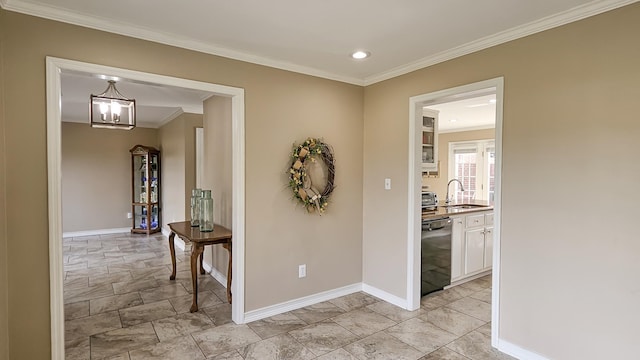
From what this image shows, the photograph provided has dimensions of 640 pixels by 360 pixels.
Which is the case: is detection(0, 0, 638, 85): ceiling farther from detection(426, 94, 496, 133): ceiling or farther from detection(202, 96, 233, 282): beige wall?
detection(426, 94, 496, 133): ceiling

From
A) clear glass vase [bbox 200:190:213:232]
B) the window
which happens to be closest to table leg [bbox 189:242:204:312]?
clear glass vase [bbox 200:190:213:232]

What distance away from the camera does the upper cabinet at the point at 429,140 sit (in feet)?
13.9

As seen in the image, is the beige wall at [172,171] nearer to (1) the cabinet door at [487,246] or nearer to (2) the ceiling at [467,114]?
(2) the ceiling at [467,114]

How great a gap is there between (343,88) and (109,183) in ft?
20.5

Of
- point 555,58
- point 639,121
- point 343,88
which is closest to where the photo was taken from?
point 639,121

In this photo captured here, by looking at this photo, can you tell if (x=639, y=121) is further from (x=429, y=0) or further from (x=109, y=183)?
(x=109, y=183)

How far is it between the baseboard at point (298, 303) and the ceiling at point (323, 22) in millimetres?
2357

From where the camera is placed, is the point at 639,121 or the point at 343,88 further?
the point at 343,88

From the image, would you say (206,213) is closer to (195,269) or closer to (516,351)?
(195,269)

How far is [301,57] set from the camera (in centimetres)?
308

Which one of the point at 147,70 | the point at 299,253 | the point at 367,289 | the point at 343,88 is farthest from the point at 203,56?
the point at 367,289

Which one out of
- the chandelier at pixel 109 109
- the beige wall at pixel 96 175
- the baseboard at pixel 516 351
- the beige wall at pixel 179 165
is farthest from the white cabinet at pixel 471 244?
the beige wall at pixel 96 175

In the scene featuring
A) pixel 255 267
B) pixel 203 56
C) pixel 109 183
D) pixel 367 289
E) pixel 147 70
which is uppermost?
pixel 203 56

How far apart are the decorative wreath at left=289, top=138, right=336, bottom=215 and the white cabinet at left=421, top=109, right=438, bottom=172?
1.39 m
